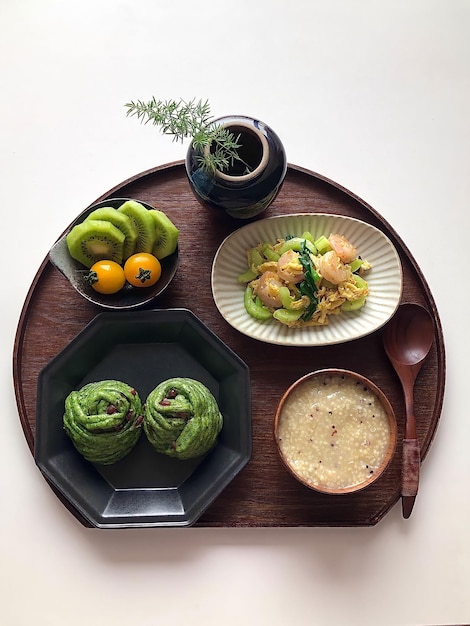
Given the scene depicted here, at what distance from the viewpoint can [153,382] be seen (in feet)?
5.87

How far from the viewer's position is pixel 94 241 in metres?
1.64

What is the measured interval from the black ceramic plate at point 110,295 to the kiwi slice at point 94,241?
0.02m

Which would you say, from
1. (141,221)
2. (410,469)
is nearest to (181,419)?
(141,221)

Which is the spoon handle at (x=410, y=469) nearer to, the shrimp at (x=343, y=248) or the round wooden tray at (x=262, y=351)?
the round wooden tray at (x=262, y=351)

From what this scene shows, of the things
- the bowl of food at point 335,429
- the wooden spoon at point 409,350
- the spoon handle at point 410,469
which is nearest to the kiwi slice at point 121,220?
the bowl of food at point 335,429

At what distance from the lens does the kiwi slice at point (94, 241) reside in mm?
1624

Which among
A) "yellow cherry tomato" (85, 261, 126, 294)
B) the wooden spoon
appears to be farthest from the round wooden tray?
"yellow cherry tomato" (85, 261, 126, 294)

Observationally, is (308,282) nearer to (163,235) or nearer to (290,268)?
(290,268)

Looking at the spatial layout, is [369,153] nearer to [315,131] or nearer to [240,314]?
[315,131]

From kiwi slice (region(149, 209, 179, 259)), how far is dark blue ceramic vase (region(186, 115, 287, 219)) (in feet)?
0.38

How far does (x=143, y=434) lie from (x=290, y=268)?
1.98 feet

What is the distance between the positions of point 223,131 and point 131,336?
60 cm

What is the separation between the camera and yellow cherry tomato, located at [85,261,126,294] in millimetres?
1656
